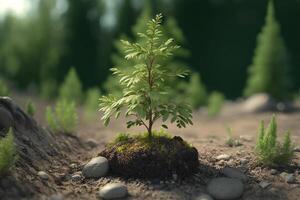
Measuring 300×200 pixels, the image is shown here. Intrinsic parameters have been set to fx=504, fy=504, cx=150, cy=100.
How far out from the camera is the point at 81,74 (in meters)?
20.0

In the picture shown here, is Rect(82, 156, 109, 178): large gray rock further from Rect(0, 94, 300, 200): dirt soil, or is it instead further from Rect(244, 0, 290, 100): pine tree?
Rect(244, 0, 290, 100): pine tree

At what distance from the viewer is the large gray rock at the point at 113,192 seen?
4.97 m

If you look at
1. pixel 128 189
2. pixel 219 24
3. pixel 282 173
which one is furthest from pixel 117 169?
pixel 219 24

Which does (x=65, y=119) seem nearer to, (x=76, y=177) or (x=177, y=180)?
(x=76, y=177)

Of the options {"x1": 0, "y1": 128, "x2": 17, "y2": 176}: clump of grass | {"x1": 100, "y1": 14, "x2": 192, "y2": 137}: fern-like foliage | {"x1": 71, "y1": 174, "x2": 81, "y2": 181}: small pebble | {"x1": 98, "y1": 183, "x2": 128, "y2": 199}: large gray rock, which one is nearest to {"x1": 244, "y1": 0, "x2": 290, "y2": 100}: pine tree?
{"x1": 100, "y1": 14, "x2": 192, "y2": 137}: fern-like foliage

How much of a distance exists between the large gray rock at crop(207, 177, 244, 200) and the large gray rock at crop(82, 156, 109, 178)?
46.3 inches

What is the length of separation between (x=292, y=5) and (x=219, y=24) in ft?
9.41

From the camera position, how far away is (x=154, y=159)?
533 centimetres

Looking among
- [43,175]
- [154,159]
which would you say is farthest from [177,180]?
[43,175]

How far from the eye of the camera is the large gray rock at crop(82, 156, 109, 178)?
217 inches

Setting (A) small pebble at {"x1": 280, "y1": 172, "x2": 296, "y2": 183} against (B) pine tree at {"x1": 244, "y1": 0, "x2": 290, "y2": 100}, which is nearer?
(A) small pebble at {"x1": 280, "y1": 172, "x2": 296, "y2": 183}

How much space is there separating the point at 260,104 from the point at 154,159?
786cm

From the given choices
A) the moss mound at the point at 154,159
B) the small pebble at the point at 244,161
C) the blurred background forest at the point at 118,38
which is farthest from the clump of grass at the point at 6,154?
the blurred background forest at the point at 118,38

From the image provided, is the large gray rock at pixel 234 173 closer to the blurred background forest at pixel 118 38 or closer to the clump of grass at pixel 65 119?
the clump of grass at pixel 65 119
